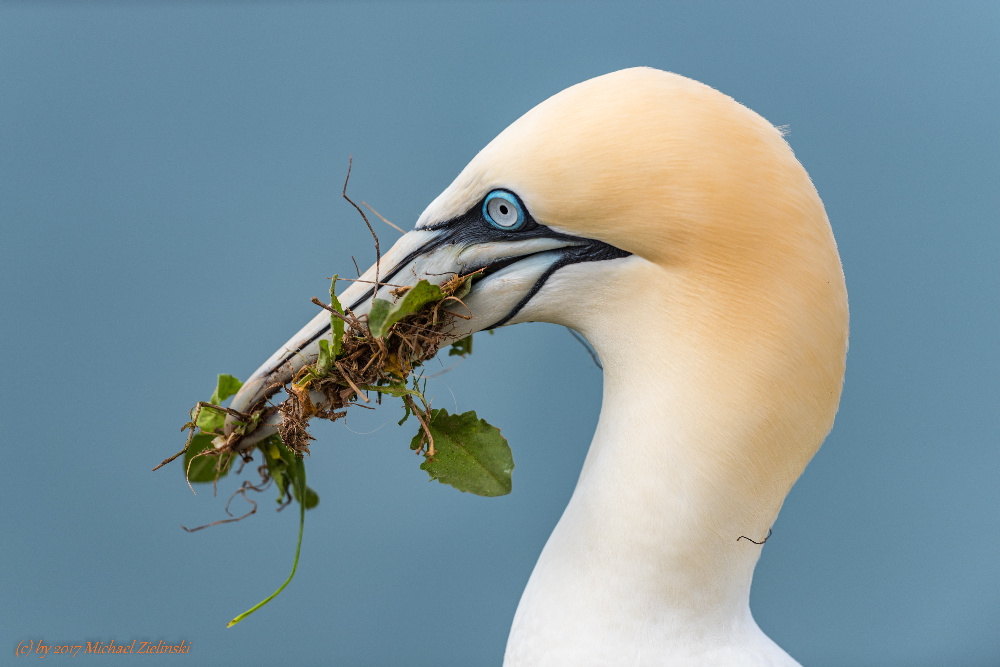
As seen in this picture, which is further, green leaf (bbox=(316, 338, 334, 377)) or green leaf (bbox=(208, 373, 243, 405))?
green leaf (bbox=(208, 373, 243, 405))

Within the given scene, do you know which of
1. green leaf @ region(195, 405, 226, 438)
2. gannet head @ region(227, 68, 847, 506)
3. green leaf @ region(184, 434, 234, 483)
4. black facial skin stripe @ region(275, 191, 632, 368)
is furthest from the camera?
green leaf @ region(184, 434, 234, 483)

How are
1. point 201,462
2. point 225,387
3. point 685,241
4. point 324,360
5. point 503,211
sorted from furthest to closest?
point 201,462 → point 225,387 → point 324,360 → point 503,211 → point 685,241

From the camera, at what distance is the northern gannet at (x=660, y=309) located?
4.30 feet

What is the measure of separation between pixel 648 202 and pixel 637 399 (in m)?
0.35

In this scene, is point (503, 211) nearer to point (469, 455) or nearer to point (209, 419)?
point (469, 455)

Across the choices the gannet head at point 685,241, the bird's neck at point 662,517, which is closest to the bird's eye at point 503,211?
the gannet head at point 685,241

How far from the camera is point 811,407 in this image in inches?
55.5

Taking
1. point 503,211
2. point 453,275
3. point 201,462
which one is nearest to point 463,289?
point 453,275

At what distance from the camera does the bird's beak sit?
145cm

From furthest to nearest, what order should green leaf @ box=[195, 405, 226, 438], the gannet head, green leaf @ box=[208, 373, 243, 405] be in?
green leaf @ box=[208, 373, 243, 405], green leaf @ box=[195, 405, 226, 438], the gannet head

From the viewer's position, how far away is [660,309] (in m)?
1.37

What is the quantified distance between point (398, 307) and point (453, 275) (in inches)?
4.7

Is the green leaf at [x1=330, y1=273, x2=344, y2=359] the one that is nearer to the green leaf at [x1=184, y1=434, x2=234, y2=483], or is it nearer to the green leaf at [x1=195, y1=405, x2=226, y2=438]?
the green leaf at [x1=195, y1=405, x2=226, y2=438]

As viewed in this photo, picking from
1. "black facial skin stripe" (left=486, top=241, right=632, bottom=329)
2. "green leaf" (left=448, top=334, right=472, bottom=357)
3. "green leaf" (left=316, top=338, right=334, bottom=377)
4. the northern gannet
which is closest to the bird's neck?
the northern gannet
